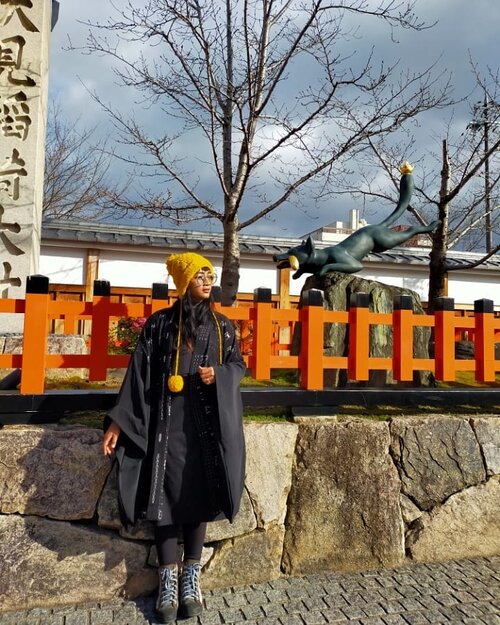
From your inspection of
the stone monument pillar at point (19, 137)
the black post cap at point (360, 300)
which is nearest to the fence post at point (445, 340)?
the black post cap at point (360, 300)

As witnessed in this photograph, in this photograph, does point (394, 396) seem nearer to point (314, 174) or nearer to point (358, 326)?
point (358, 326)

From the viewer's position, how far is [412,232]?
4.72m

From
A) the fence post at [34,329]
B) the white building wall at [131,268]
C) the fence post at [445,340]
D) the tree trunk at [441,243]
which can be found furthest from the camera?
the white building wall at [131,268]

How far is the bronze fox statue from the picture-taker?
14.4 ft

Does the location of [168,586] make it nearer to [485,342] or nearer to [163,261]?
[485,342]

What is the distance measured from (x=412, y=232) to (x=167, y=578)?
12.3 feet

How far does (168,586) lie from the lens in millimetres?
2424

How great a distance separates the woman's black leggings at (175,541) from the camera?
8.20 feet

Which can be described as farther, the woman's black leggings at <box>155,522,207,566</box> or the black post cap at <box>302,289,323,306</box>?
the black post cap at <box>302,289,323,306</box>

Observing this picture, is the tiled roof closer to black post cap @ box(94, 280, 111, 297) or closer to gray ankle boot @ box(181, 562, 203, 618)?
black post cap @ box(94, 280, 111, 297)

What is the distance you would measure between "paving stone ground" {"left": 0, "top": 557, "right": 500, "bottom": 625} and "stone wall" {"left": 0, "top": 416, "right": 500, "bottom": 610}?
0.35 feet

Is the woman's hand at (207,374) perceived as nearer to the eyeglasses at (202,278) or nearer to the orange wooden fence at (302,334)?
the eyeglasses at (202,278)

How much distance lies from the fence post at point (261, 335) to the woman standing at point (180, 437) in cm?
50

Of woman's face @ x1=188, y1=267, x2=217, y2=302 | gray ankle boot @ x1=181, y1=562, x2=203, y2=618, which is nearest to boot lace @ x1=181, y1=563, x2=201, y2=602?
gray ankle boot @ x1=181, y1=562, x2=203, y2=618
